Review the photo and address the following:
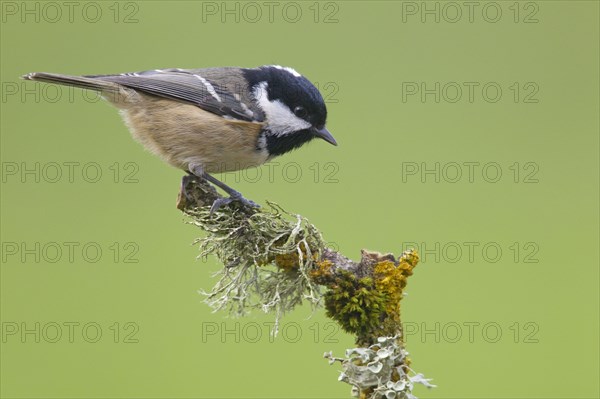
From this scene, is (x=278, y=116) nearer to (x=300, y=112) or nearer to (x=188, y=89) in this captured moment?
(x=300, y=112)

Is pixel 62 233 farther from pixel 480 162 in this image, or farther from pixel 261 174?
pixel 480 162

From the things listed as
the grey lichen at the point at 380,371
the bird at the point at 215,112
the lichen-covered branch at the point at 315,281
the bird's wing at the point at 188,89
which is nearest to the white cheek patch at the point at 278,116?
the bird at the point at 215,112

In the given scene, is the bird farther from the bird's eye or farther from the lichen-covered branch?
the lichen-covered branch

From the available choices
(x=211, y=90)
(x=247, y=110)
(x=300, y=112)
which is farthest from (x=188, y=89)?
(x=300, y=112)

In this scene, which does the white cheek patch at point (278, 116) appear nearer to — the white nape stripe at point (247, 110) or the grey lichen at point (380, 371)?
the white nape stripe at point (247, 110)

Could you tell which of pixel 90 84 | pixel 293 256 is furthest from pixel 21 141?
pixel 293 256

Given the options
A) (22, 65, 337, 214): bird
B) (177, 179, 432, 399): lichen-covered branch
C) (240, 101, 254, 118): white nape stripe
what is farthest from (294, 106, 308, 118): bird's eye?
(177, 179, 432, 399): lichen-covered branch
